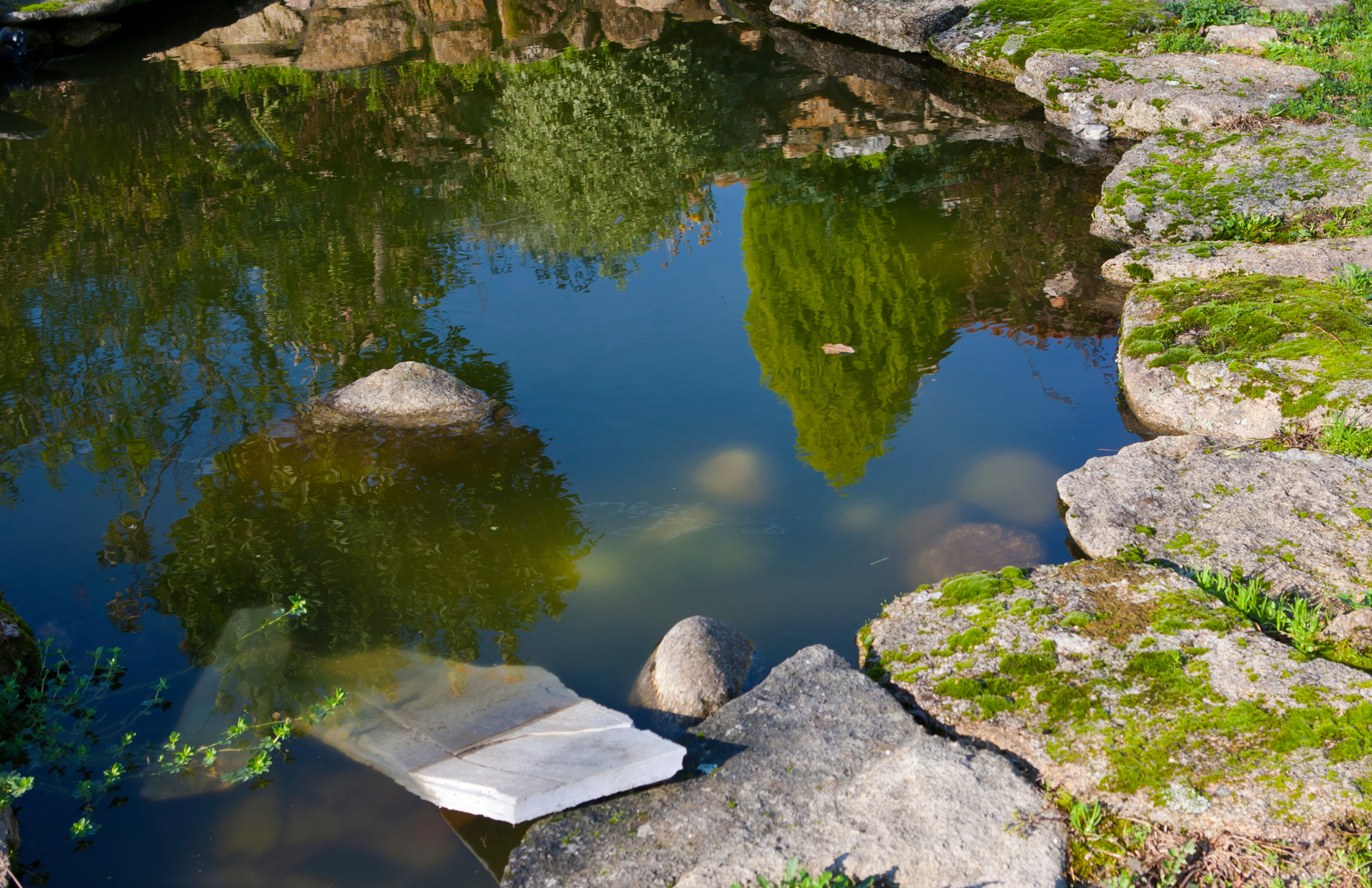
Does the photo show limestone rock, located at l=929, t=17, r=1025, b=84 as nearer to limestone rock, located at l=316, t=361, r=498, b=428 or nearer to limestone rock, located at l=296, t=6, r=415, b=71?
limestone rock, located at l=296, t=6, r=415, b=71

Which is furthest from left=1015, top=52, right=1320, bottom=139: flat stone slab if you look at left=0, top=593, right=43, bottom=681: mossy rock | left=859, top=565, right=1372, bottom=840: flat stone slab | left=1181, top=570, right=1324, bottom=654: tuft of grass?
left=0, top=593, right=43, bottom=681: mossy rock

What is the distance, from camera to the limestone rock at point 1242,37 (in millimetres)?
12711

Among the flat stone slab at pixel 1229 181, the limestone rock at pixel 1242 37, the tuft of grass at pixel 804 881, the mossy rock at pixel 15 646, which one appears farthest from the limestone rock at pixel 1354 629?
the limestone rock at pixel 1242 37

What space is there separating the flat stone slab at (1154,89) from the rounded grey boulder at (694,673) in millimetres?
9400

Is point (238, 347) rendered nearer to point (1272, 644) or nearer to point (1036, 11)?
point (1272, 644)

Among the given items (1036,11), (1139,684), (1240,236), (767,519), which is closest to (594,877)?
(1139,684)

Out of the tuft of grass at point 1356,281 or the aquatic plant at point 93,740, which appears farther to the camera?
the tuft of grass at point 1356,281

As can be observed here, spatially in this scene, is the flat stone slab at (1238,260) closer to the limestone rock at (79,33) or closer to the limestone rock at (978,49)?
the limestone rock at (978,49)

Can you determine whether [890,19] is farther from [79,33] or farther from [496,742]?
[79,33]

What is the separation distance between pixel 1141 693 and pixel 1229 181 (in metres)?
7.33

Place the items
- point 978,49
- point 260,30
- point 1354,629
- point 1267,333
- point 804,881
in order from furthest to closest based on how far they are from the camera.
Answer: point 260,30 < point 978,49 < point 1267,333 < point 1354,629 < point 804,881

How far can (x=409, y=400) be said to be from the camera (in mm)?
7035

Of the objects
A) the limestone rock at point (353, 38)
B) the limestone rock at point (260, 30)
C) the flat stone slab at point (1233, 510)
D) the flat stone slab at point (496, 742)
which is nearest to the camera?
the flat stone slab at point (496, 742)

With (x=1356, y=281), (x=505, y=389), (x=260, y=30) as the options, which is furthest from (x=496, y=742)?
(x=260, y=30)
